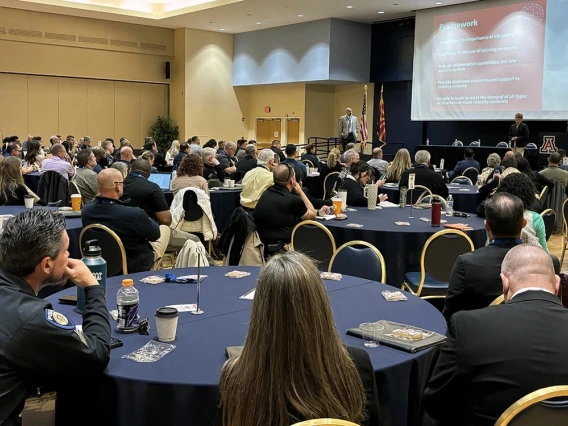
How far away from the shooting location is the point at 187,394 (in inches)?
78.8

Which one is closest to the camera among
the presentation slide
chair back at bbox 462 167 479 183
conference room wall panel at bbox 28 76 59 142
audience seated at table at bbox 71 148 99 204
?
audience seated at table at bbox 71 148 99 204

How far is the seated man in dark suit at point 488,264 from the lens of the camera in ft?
10.1

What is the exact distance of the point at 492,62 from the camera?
13789 millimetres

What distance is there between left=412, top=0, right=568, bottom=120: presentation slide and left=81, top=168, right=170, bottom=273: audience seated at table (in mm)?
10880

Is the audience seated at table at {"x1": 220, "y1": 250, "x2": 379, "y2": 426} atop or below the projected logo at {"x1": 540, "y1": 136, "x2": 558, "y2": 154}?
below

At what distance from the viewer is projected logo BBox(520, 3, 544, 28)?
1282 cm

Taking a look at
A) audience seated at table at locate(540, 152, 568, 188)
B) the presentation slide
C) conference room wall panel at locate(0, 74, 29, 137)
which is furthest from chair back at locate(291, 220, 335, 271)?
conference room wall panel at locate(0, 74, 29, 137)

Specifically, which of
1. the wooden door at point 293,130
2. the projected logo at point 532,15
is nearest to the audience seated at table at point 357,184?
the projected logo at point 532,15

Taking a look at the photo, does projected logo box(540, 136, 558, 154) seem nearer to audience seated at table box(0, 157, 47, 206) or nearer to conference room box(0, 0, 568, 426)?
conference room box(0, 0, 568, 426)

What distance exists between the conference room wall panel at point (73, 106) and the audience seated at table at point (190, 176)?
12650mm

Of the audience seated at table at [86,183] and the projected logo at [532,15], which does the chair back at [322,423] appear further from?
the projected logo at [532,15]

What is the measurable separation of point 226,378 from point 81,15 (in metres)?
17.8

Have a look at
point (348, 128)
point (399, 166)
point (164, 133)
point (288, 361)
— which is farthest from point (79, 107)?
point (288, 361)

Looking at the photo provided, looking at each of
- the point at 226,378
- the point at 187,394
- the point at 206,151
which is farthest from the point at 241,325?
the point at 206,151
